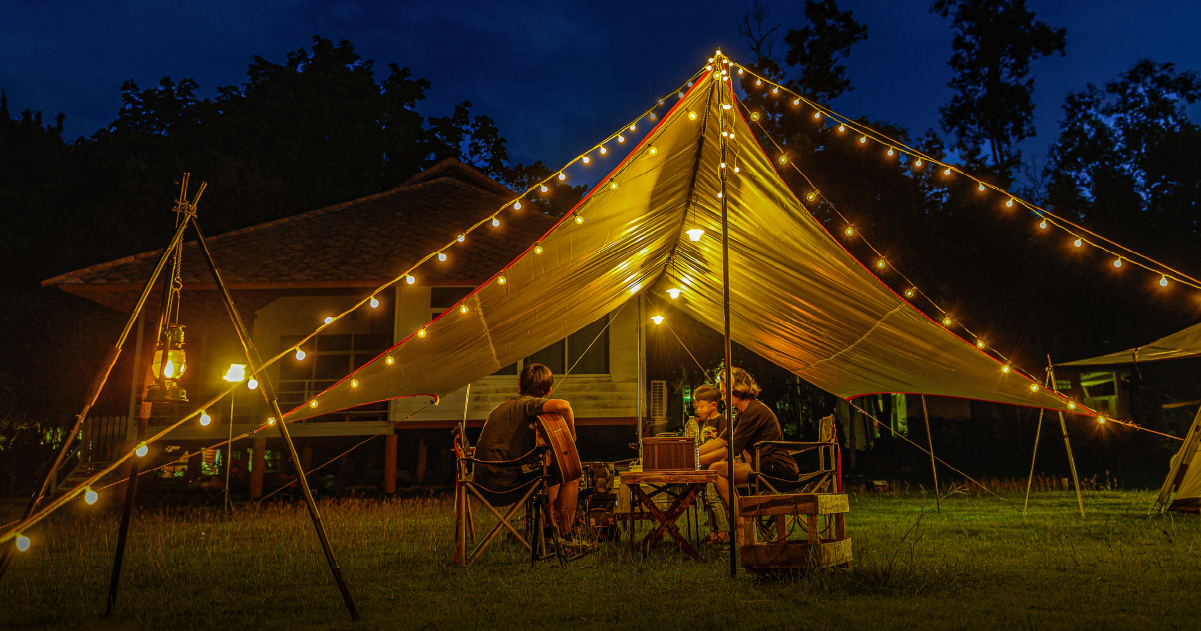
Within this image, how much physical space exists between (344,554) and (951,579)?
3.58m

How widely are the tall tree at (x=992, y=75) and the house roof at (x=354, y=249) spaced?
13.1 meters

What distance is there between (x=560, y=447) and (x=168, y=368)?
83.0 inches

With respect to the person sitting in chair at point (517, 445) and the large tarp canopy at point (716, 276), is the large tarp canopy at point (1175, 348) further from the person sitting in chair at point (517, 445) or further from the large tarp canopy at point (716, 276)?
the person sitting in chair at point (517, 445)

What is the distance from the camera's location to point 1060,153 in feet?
65.9

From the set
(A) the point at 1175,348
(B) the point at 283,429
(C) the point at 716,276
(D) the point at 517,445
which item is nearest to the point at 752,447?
(D) the point at 517,445

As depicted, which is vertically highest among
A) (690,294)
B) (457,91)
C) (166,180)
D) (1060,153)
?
(457,91)

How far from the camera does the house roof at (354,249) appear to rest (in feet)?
31.7

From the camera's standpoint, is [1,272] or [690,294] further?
[1,272]

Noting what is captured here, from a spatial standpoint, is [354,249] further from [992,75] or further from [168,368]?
[992,75]

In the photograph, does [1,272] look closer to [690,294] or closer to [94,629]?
[690,294]

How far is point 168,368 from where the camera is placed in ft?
10.2

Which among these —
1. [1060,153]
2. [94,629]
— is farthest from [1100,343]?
[94,629]

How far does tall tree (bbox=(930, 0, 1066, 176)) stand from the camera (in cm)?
1877

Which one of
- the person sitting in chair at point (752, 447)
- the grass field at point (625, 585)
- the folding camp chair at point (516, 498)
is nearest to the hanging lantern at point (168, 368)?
the grass field at point (625, 585)
